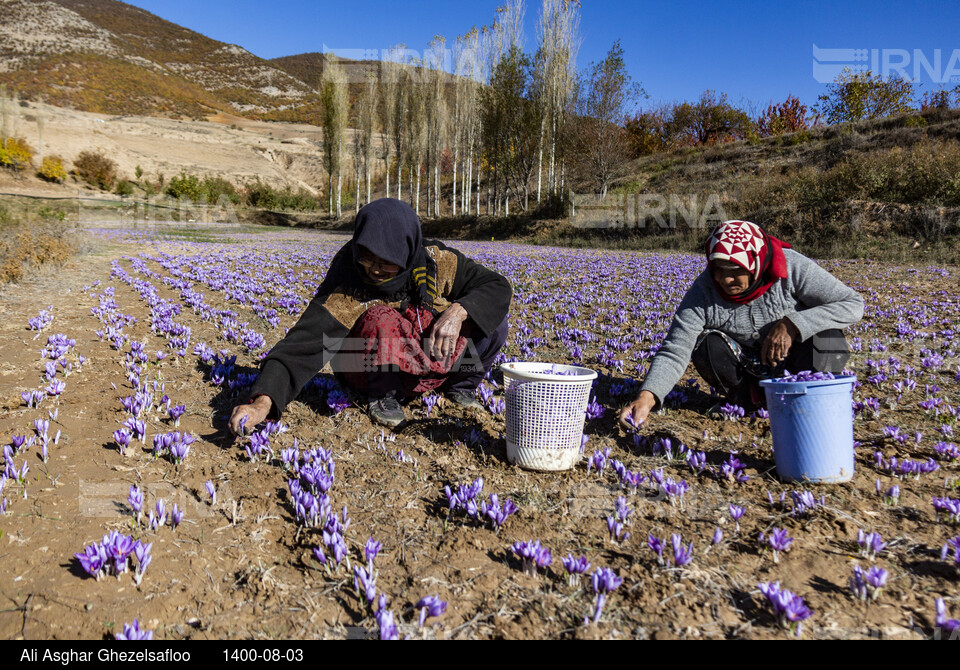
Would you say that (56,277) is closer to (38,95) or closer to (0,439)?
(0,439)

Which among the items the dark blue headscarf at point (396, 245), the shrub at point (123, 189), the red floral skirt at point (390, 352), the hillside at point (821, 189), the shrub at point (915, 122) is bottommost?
the red floral skirt at point (390, 352)

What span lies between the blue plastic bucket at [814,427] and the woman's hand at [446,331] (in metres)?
1.92

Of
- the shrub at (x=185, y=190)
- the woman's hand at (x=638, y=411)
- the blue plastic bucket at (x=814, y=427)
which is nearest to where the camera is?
the blue plastic bucket at (x=814, y=427)

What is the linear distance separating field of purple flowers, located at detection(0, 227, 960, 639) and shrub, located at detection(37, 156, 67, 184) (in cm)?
5202

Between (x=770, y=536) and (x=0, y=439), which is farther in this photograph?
(x=0, y=439)

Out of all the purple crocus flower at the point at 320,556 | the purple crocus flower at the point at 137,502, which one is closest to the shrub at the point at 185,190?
the purple crocus flower at the point at 137,502

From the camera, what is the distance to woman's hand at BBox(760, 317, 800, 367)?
3.59 metres

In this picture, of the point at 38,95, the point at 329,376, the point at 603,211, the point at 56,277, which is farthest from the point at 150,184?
the point at 329,376

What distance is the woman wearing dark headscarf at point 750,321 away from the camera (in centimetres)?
356

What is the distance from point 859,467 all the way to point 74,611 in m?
3.98

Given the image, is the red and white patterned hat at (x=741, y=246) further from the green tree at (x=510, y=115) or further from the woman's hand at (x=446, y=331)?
the green tree at (x=510, y=115)

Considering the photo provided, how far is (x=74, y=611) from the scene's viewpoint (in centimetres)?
195

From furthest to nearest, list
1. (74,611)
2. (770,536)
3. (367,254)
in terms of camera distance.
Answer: (367,254) → (770,536) → (74,611)

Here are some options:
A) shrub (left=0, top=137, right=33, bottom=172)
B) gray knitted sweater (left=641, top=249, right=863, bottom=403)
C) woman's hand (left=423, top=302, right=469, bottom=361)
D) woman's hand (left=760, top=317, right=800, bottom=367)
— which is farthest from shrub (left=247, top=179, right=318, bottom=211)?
woman's hand (left=760, top=317, right=800, bottom=367)
